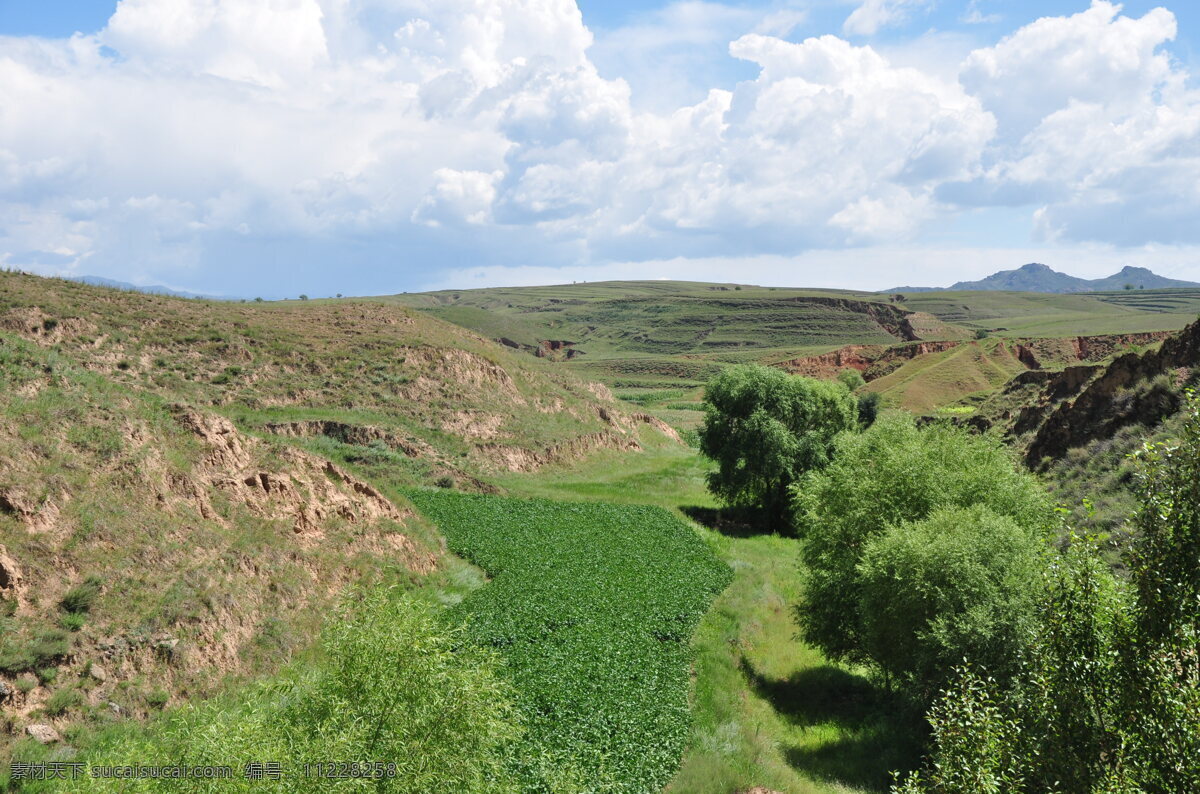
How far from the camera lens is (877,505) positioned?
2834 cm

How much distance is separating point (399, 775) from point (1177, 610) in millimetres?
13169

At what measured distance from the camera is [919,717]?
883 inches

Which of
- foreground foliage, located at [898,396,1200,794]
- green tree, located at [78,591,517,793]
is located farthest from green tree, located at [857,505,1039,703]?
green tree, located at [78,591,517,793]

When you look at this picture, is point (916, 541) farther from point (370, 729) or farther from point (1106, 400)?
point (1106, 400)

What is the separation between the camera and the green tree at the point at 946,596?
65.0ft

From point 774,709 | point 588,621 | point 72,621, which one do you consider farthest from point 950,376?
point 72,621

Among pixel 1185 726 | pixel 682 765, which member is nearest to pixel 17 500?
pixel 682 765

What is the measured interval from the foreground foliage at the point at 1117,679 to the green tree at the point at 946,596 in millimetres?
7732

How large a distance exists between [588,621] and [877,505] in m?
13.1

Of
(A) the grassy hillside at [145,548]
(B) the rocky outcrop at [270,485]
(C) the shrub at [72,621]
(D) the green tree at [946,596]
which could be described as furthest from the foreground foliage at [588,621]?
(C) the shrub at [72,621]

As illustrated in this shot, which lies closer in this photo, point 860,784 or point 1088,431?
point 860,784

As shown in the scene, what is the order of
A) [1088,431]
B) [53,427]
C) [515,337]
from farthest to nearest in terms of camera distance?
[515,337], [1088,431], [53,427]

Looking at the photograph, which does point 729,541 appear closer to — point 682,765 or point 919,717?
point 919,717

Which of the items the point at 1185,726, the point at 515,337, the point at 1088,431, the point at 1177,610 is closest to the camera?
the point at 1185,726
